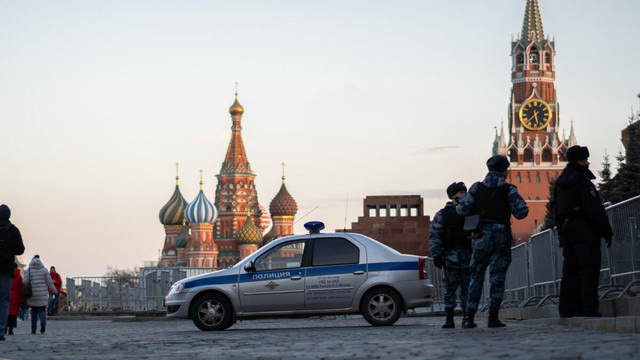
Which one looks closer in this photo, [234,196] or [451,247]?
[451,247]

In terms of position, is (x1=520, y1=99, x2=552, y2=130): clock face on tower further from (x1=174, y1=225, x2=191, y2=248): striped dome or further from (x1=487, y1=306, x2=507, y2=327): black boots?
(x1=487, y1=306, x2=507, y2=327): black boots

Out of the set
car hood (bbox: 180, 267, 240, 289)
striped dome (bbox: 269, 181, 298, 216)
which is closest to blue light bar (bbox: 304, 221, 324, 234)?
car hood (bbox: 180, 267, 240, 289)

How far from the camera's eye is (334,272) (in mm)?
15711

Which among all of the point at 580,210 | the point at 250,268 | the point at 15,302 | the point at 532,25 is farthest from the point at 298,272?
the point at 532,25

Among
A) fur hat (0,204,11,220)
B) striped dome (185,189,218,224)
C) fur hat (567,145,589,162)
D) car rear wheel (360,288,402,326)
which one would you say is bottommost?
car rear wheel (360,288,402,326)

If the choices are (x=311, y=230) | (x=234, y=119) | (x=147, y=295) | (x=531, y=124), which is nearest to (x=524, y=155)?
(x=531, y=124)

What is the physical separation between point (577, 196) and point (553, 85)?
551 ft

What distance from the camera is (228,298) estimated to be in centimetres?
1588

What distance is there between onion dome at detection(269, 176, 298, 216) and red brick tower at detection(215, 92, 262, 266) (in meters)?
3.46

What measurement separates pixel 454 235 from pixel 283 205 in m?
145

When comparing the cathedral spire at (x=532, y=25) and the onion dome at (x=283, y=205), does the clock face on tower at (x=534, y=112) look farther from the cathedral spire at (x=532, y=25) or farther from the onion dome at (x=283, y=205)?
the onion dome at (x=283, y=205)

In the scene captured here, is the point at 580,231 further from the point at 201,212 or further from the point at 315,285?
the point at 201,212

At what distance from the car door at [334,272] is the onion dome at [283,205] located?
465 ft

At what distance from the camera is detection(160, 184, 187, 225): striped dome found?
527ft
